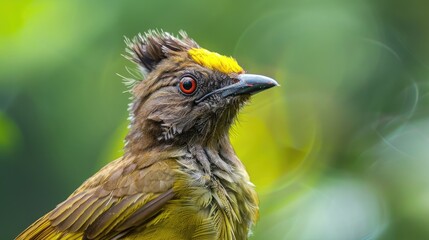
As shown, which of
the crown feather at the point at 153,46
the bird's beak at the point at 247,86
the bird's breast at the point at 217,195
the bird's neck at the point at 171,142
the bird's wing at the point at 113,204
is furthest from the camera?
the crown feather at the point at 153,46

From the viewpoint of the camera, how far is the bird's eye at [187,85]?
16.8 ft

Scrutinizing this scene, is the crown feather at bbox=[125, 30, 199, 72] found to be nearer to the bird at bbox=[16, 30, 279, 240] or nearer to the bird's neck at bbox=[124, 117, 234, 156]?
the bird at bbox=[16, 30, 279, 240]

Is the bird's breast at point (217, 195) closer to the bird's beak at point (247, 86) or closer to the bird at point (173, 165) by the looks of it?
the bird at point (173, 165)

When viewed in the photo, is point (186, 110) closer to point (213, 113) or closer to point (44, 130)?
point (213, 113)

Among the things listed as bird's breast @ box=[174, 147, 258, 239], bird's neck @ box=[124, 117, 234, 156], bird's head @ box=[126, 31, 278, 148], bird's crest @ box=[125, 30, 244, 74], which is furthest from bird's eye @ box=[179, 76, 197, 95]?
bird's breast @ box=[174, 147, 258, 239]

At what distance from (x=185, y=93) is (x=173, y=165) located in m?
0.49

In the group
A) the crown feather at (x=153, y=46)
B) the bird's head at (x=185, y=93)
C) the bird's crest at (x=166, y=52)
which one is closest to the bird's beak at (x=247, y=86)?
the bird's head at (x=185, y=93)

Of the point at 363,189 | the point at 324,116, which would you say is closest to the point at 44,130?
the point at 324,116

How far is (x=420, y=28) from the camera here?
6156mm

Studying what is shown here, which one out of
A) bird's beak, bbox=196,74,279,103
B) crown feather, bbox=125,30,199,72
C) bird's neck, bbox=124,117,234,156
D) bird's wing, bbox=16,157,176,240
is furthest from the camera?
crown feather, bbox=125,30,199,72

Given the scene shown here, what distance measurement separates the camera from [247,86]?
16.2 ft

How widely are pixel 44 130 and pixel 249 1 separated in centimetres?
181

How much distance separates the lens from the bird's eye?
201 inches

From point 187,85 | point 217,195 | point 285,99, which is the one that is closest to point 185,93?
point 187,85
